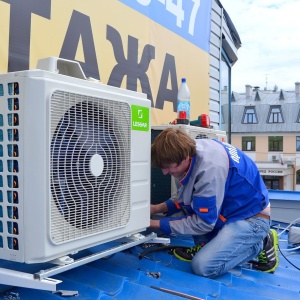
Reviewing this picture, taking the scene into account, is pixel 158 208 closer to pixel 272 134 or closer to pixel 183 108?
pixel 183 108

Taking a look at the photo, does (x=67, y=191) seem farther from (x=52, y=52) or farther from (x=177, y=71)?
(x=177, y=71)

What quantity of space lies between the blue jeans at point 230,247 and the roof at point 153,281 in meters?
0.06

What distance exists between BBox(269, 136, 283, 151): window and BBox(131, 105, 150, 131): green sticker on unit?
25.9m

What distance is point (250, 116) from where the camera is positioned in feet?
90.6

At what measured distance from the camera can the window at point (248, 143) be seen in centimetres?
2669

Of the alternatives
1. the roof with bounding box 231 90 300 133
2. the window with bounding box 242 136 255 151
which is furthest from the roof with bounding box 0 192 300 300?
the roof with bounding box 231 90 300 133

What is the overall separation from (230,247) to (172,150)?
0.65 metres

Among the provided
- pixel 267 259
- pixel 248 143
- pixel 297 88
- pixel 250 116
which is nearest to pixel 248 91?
pixel 250 116

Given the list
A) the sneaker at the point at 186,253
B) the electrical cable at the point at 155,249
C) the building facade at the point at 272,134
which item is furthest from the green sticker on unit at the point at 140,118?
the building facade at the point at 272,134

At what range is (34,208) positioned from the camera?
1.38 meters

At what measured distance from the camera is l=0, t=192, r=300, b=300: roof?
1.72 meters

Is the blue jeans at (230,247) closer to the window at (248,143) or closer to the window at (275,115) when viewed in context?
the window at (248,143)

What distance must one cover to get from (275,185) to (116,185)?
2605cm

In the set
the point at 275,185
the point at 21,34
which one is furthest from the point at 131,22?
the point at 275,185
